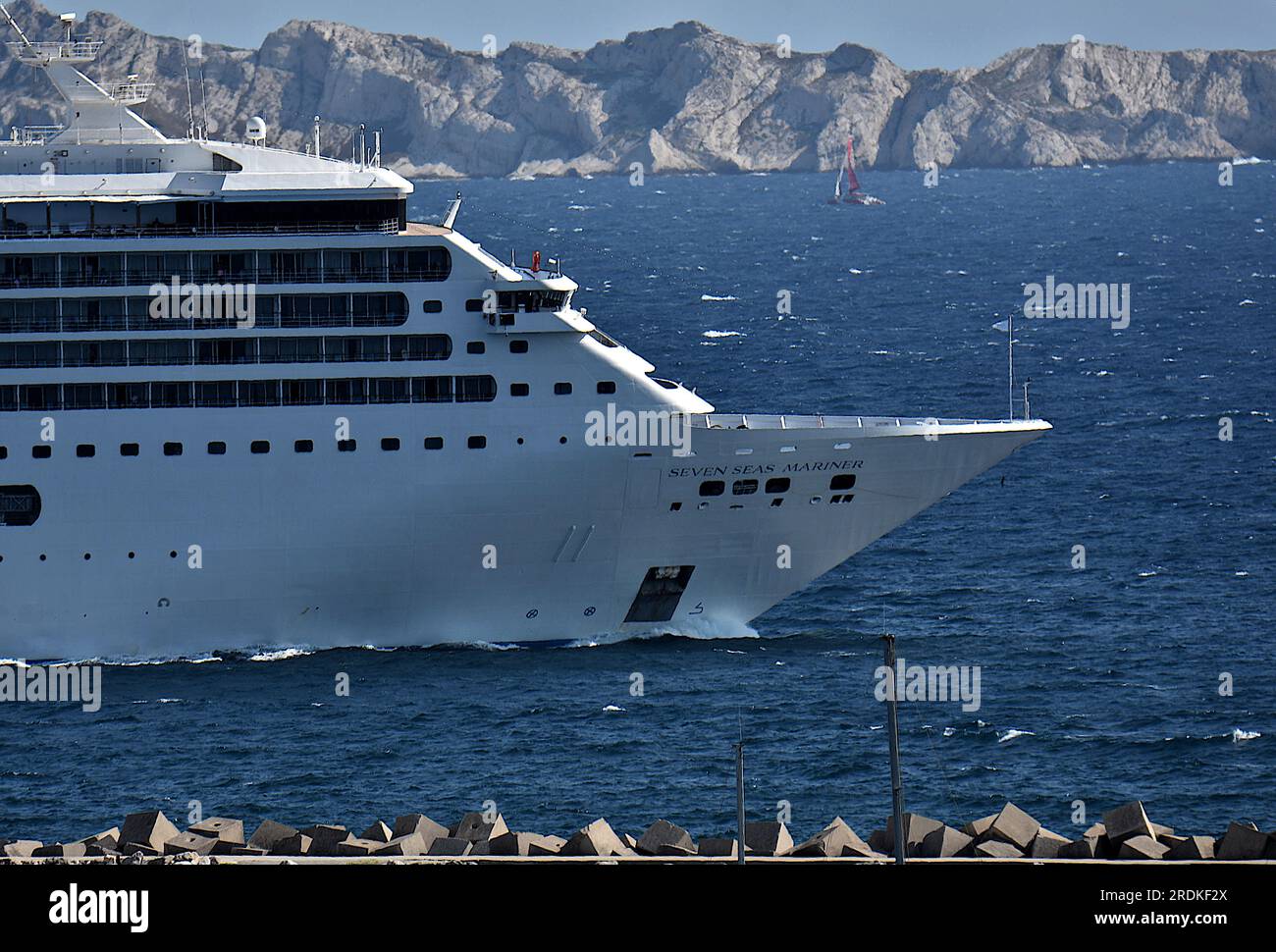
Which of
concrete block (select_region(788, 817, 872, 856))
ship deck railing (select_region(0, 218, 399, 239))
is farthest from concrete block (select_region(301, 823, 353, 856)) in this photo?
ship deck railing (select_region(0, 218, 399, 239))

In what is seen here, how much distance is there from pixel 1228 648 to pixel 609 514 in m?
13.8

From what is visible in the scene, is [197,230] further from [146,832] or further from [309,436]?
[146,832]

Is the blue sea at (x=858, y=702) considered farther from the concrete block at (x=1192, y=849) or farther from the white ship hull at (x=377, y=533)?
the concrete block at (x=1192, y=849)

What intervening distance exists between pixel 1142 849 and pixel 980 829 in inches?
106

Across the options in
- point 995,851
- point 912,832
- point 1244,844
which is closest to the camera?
point 1244,844

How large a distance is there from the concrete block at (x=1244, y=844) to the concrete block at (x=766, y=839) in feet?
20.9

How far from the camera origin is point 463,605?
157 feet

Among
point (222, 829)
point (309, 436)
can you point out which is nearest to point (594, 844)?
point (222, 829)

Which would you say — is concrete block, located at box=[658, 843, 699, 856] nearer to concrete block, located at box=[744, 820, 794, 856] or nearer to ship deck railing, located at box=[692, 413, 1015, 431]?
concrete block, located at box=[744, 820, 794, 856]

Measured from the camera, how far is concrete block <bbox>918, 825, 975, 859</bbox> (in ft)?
106

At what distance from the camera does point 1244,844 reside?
3138cm

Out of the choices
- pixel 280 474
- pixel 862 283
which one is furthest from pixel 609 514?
pixel 862 283

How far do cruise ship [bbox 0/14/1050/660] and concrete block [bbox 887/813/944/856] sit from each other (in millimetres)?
14870

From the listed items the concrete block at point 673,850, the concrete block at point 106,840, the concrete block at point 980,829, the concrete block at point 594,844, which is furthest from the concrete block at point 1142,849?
the concrete block at point 106,840
